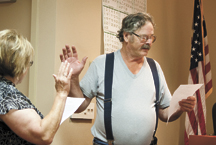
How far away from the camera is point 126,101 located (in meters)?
1.99

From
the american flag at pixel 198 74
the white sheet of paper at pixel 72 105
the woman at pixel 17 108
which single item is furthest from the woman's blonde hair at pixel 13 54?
the american flag at pixel 198 74

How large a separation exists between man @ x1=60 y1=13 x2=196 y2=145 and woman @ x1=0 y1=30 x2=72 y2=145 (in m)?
0.65

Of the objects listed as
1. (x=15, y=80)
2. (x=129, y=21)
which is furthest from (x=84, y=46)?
(x=15, y=80)

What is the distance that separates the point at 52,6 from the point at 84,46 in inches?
16.0

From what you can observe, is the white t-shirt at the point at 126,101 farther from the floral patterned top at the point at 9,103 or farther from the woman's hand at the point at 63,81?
the floral patterned top at the point at 9,103

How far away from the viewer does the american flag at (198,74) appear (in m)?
3.63

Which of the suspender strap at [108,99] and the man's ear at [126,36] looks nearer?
the suspender strap at [108,99]

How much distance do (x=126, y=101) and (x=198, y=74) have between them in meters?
2.01

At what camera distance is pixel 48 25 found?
2404 mm

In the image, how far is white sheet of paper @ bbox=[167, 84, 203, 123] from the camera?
78.3 inches

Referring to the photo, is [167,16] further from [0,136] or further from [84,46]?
[0,136]

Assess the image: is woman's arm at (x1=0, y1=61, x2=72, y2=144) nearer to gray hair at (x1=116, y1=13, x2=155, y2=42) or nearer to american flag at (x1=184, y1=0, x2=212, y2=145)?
gray hair at (x1=116, y1=13, x2=155, y2=42)

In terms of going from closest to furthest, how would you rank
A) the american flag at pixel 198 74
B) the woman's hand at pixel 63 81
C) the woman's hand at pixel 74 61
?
1. the woman's hand at pixel 63 81
2. the woman's hand at pixel 74 61
3. the american flag at pixel 198 74

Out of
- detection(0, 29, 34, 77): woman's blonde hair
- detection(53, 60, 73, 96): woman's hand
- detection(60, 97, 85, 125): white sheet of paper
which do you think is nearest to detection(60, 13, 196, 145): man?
detection(60, 97, 85, 125): white sheet of paper
